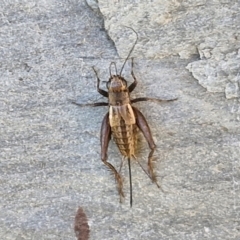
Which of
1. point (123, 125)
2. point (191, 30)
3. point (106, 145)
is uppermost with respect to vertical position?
point (191, 30)

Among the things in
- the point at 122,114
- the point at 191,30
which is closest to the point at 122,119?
the point at 122,114

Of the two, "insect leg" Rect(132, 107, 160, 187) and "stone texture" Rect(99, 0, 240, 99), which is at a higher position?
"stone texture" Rect(99, 0, 240, 99)

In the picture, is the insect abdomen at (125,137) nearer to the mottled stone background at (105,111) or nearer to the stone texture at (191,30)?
the mottled stone background at (105,111)

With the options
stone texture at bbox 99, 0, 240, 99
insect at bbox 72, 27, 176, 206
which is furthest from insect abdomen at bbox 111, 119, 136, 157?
stone texture at bbox 99, 0, 240, 99

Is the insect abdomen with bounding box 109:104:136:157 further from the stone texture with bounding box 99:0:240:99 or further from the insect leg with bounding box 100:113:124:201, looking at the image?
the stone texture with bounding box 99:0:240:99

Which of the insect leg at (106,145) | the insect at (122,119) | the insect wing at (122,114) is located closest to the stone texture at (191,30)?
the insect at (122,119)

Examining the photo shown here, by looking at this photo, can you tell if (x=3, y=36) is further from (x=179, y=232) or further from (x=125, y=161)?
(x=179, y=232)

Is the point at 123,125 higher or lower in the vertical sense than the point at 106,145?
higher

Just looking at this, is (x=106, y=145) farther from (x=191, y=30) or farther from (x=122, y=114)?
(x=191, y=30)
